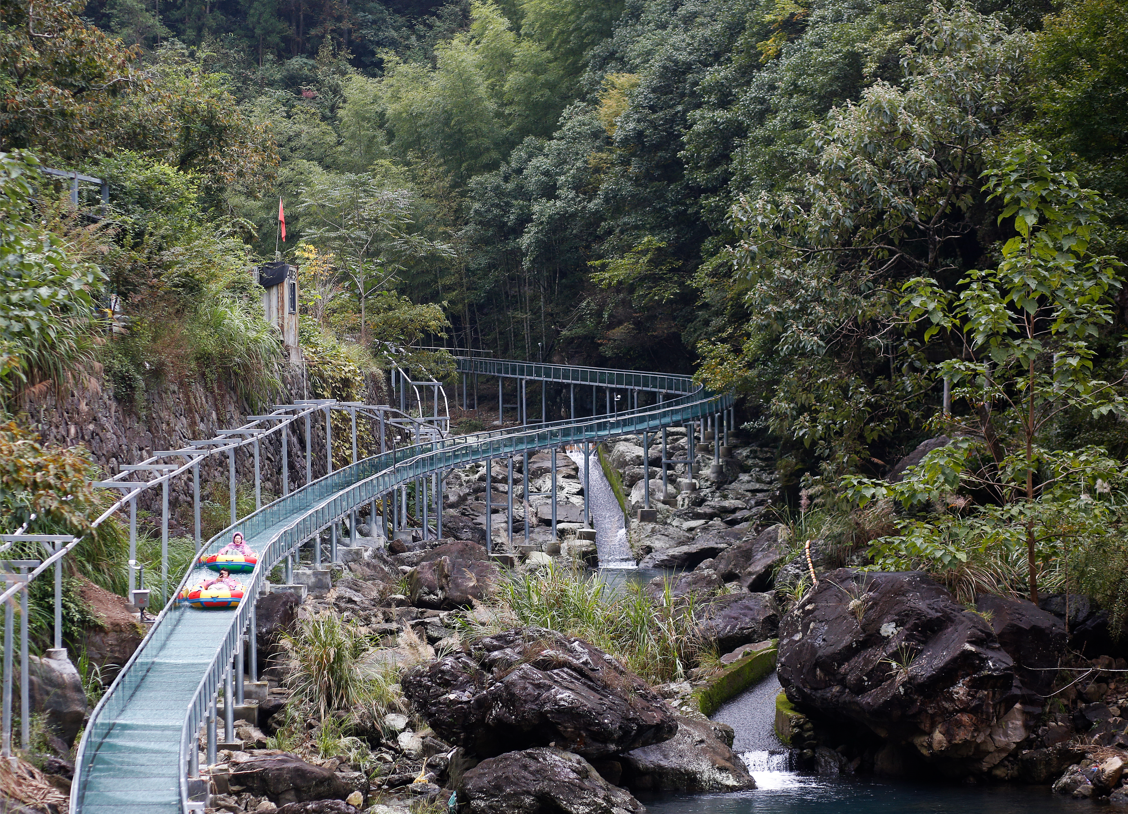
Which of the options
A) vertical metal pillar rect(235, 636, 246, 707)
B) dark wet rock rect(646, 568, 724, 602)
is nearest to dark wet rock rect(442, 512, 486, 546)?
dark wet rock rect(646, 568, 724, 602)

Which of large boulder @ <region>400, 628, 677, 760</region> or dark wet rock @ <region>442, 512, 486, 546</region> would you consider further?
dark wet rock @ <region>442, 512, 486, 546</region>

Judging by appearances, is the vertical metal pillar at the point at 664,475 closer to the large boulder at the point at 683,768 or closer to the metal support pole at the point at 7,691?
the large boulder at the point at 683,768

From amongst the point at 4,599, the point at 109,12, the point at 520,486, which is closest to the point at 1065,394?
the point at 4,599

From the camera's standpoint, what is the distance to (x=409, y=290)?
145 feet

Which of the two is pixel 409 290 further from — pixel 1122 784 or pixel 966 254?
pixel 1122 784

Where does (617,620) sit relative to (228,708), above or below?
below

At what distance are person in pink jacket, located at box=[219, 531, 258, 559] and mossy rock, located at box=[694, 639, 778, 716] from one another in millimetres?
5693

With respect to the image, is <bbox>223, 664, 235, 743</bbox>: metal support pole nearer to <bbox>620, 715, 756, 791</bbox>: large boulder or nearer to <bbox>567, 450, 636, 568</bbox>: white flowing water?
<bbox>620, 715, 756, 791</bbox>: large boulder

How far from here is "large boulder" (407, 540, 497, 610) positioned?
1670 cm

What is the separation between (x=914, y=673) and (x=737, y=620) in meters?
4.31

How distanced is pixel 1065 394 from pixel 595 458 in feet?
77.6

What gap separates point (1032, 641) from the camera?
11.1 metres

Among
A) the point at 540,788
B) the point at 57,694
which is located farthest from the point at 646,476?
A: the point at 57,694

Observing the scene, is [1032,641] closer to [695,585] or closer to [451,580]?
[695,585]
